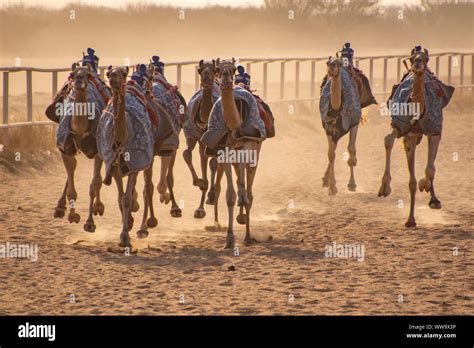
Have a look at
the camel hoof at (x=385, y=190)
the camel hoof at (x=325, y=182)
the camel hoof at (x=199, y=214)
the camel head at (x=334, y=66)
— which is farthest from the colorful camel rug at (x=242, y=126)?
the camel hoof at (x=325, y=182)

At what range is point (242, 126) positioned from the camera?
35.9 feet

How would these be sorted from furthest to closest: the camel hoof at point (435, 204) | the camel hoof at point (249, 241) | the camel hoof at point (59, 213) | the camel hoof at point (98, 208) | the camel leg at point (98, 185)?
the camel hoof at point (435, 204), the camel hoof at point (59, 213), the camel hoof at point (98, 208), the camel leg at point (98, 185), the camel hoof at point (249, 241)

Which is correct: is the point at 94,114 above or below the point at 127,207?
above

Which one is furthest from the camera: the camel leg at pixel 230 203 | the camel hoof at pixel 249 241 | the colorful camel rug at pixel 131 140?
the camel hoof at pixel 249 241

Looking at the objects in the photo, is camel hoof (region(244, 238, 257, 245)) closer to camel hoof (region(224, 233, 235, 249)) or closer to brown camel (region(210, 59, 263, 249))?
brown camel (region(210, 59, 263, 249))

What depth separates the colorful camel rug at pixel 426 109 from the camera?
12.5 metres

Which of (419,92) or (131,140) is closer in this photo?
(131,140)

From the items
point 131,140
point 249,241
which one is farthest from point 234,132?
point 249,241

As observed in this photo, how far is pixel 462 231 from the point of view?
1187 cm

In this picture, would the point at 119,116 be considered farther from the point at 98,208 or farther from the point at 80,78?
the point at 98,208

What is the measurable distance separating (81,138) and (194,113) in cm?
185

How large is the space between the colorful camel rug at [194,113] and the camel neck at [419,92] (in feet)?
8.07

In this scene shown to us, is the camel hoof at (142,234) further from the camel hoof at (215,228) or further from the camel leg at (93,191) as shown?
the camel hoof at (215,228)
